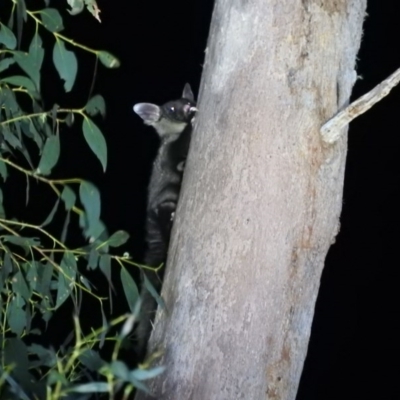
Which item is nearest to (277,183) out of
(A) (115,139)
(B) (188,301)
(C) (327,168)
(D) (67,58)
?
(C) (327,168)

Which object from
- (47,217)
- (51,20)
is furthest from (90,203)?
(51,20)

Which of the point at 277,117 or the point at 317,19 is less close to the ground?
the point at 317,19

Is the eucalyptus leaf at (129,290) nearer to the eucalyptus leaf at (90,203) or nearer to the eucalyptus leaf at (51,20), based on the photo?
the eucalyptus leaf at (90,203)

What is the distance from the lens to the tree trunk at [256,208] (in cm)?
193

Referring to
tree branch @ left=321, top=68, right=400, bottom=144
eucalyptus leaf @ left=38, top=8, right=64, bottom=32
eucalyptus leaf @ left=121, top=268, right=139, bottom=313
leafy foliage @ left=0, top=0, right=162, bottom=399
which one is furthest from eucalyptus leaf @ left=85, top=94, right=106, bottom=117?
tree branch @ left=321, top=68, right=400, bottom=144

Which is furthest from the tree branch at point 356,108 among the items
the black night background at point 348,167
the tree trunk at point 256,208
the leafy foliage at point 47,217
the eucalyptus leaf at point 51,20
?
the black night background at point 348,167

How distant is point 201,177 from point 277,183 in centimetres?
16

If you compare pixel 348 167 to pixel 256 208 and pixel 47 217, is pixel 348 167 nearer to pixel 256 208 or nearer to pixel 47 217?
pixel 47 217

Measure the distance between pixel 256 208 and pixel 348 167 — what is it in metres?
4.03

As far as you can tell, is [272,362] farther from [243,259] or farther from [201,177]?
[201,177]

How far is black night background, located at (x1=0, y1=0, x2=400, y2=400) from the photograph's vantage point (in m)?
5.51

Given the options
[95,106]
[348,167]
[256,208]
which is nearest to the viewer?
[256,208]

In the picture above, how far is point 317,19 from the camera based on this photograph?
2088 millimetres

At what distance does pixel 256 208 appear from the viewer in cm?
197
